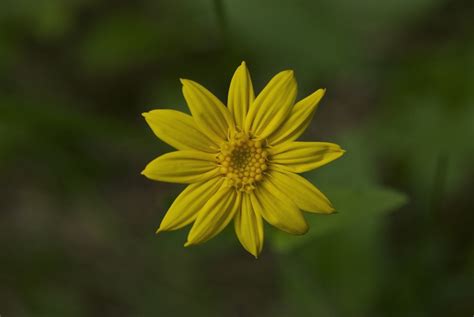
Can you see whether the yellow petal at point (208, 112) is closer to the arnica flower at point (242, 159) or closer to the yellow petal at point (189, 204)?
the arnica flower at point (242, 159)

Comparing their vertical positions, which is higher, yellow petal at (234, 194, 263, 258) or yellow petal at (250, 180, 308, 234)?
yellow petal at (250, 180, 308, 234)

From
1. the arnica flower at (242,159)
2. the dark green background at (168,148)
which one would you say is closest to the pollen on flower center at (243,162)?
the arnica flower at (242,159)

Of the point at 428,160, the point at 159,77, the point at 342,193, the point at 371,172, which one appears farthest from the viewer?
the point at 159,77

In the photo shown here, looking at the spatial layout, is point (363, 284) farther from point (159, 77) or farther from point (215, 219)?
point (159, 77)

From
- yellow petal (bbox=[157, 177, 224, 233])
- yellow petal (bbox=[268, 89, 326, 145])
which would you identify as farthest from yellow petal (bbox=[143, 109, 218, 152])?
yellow petal (bbox=[268, 89, 326, 145])

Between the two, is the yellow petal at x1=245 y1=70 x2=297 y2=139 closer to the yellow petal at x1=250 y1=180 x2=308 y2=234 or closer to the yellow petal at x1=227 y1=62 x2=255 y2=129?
the yellow petal at x1=227 y1=62 x2=255 y2=129

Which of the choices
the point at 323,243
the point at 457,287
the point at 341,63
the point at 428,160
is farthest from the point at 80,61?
the point at 457,287
